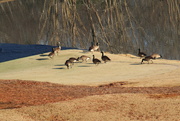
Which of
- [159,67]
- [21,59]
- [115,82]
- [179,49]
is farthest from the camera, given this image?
[179,49]

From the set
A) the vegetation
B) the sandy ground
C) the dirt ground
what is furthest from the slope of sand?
the dirt ground

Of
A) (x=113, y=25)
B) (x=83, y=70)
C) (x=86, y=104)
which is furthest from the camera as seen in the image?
(x=113, y=25)

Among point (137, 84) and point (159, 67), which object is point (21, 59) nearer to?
point (159, 67)

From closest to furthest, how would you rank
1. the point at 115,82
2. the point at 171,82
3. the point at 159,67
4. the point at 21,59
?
the point at 171,82 < the point at 115,82 < the point at 159,67 < the point at 21,59

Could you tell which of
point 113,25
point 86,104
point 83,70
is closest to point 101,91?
point 86,104

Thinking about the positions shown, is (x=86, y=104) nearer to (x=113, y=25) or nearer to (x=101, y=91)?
(x=101, y=91)

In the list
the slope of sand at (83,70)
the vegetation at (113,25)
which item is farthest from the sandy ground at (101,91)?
the vegetation at (113,25)

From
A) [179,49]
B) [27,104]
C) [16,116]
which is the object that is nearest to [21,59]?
[27,104]

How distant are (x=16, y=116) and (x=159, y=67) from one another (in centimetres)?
893

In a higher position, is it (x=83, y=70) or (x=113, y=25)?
(x=113, y=25)

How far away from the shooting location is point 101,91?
11172 millimetres

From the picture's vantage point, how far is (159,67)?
16.2 meters

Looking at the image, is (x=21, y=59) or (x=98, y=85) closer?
(x=98, y=85)

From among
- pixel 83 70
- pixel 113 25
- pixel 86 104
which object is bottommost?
pixel 83 70
